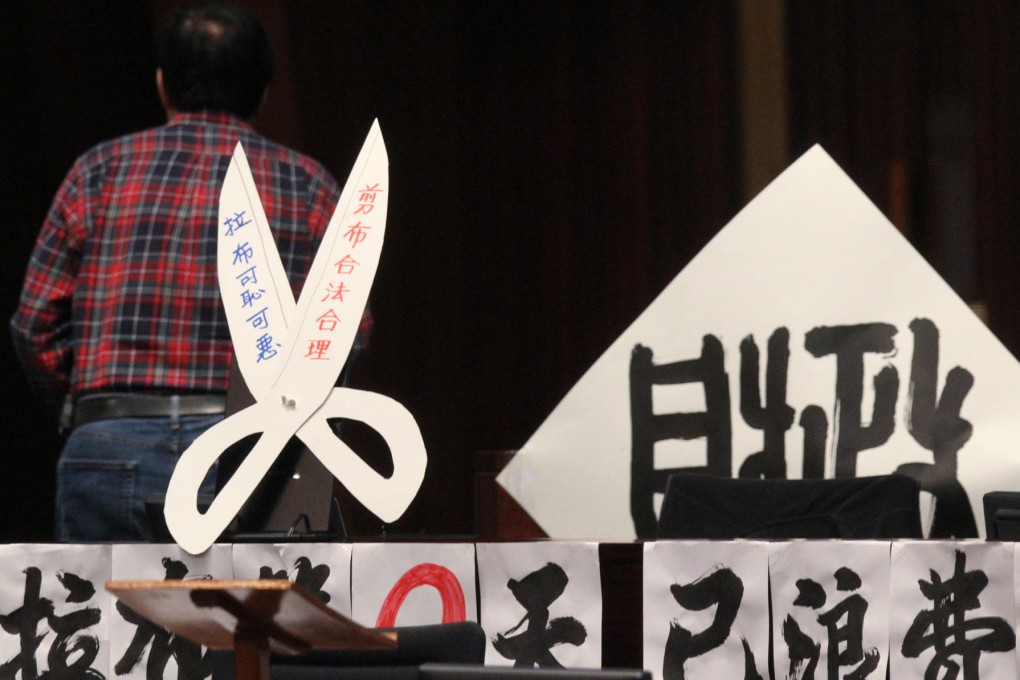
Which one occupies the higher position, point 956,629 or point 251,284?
point 251,284

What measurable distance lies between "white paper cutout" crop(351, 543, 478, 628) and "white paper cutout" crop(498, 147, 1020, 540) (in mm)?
428

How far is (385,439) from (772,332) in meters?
0.85

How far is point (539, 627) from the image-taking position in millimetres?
1683

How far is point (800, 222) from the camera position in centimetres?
230

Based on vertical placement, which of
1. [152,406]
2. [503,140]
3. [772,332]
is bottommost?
[152,406]

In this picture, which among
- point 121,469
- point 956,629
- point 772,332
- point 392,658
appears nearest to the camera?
point 392,658

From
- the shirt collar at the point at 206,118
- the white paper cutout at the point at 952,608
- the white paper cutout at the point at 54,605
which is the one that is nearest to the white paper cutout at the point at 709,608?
the white paper cutout at the point at 952,608

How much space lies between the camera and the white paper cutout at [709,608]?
63.4 inches

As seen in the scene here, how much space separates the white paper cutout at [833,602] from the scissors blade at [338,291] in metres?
0.57

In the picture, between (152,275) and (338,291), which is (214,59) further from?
(338,291)

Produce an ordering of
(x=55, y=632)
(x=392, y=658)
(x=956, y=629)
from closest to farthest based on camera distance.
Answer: (x=392, y=658) → (x=956, y=629) → (x=55, y=632)

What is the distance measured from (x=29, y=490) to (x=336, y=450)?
251 cm

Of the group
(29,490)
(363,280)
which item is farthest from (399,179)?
(363,280)

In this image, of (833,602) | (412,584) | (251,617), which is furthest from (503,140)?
(251,617)
